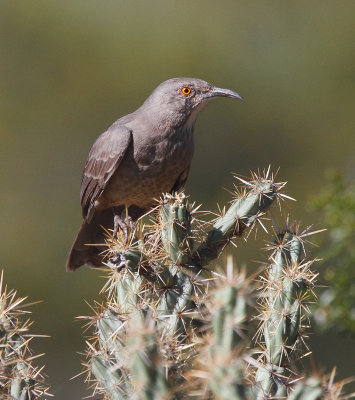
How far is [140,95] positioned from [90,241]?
9.06 meters

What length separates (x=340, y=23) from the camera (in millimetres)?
16172

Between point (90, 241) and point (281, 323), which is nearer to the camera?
point (281, 323)

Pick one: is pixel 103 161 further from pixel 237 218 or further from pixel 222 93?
pixel 237 218

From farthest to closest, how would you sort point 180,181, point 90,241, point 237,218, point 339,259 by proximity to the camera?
point 90,241
point 180,181
point 339,259
point 237,218

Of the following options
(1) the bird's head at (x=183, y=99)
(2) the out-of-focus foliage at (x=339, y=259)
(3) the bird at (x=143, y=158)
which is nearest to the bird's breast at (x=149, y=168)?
(3) the bird at (x=143, y=158)

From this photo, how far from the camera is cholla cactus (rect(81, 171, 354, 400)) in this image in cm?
269

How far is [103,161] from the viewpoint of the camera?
5.71m

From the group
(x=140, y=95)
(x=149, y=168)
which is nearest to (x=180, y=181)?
(x=149, y=168)

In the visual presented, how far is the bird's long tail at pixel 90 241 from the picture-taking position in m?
5.93

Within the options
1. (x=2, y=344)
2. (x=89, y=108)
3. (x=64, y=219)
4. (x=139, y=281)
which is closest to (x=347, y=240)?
(x=139, y=281)

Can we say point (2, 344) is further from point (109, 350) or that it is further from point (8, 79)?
point (8, 79)

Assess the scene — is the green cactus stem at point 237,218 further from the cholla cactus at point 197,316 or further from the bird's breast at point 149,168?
the bird's breast at point 149,168

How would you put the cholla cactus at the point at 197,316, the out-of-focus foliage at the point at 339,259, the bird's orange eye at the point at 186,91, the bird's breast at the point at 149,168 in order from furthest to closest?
the bird's orange eye at the point at 186,91, the bird's breast at the point at 149,168, the out-of-focus foliage at the point at 339,259, the cholla cactus at the point at 197,316

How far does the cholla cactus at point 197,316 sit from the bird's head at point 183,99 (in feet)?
5.26
